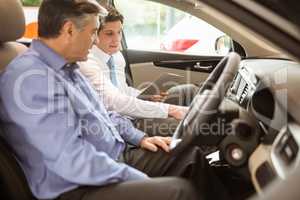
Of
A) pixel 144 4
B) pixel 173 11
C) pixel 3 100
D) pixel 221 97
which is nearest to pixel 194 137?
pixel 221 97

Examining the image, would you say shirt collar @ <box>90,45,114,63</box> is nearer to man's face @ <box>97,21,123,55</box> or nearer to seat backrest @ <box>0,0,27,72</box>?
man's face @ <box>97,21,123,55</box>

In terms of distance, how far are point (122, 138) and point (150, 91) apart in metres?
Result: 1.05

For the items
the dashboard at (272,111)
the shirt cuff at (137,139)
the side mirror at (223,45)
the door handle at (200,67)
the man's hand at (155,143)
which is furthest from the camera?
the door handle at (200,67)

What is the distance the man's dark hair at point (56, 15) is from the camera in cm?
180

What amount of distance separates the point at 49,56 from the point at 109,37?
1062mm

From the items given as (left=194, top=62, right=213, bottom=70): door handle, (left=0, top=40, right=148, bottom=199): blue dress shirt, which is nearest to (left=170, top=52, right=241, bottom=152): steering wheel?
(left=0, top=40, right=148, bottom=199): blue dress shirt

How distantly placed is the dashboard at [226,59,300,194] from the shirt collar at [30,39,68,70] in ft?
2.38

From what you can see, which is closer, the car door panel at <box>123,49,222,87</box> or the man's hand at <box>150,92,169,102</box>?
the man's hand at <box>150,92,169,102</box>

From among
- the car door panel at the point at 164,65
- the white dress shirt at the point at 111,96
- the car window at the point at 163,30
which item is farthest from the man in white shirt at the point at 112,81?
the car door panel at the point at 164,65

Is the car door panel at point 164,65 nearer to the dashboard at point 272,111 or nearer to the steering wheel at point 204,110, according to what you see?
the dashboard at point 272,111

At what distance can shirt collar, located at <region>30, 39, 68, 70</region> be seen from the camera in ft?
5.91

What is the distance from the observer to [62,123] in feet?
5.58

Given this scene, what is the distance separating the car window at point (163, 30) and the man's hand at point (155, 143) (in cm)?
142

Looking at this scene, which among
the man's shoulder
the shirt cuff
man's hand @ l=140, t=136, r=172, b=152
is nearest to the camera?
the man's shoulder
